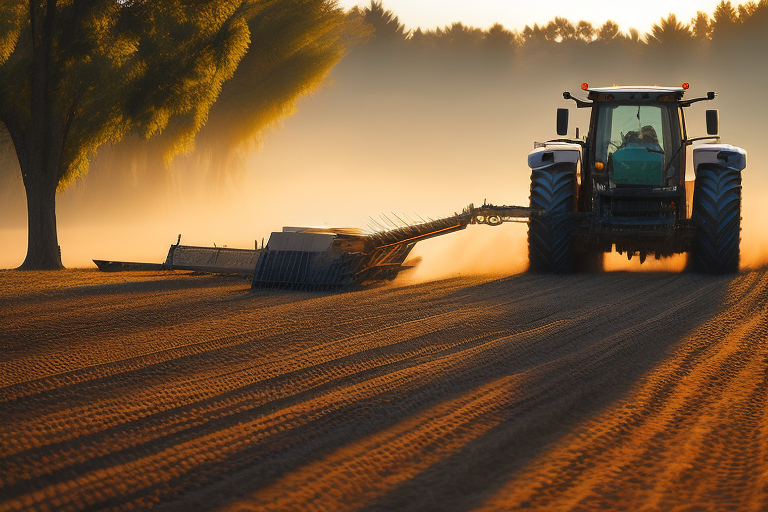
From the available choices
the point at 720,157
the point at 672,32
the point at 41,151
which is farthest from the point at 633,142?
the point at 672,32

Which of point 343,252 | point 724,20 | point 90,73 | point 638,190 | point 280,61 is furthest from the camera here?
point 724,20

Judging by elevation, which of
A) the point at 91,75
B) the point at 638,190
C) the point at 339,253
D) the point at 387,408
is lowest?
the point at 387,408

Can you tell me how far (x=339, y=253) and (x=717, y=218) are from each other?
4955 millimetres

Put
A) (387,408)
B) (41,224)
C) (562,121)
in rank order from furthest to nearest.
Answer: (41,224)
(562,121)
(387,408)

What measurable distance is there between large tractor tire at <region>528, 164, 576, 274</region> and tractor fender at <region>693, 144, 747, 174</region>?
170cm

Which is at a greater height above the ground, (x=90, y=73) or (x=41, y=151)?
(x=90, y=73)

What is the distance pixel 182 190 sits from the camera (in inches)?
1775

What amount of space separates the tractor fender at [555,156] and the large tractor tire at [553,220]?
0.08 metres

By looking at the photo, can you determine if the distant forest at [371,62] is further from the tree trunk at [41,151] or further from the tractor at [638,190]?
the tractor at [638,190]

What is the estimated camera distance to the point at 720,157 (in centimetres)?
1275

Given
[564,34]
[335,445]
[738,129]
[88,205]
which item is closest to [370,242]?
[335,445]

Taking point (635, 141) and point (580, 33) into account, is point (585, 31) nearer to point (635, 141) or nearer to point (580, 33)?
point (580, 33)

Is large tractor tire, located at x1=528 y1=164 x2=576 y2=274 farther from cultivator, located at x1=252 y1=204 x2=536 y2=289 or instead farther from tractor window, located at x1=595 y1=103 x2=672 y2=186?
tractor window, located at x1=595 y1=103 x2=672 y2=186

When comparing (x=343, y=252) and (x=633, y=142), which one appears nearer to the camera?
(x=343, y=252)
